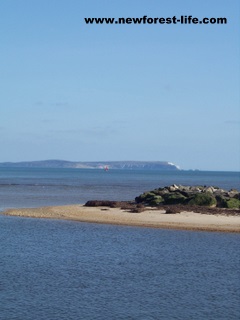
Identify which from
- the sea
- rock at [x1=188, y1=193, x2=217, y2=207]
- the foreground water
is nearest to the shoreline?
the sea

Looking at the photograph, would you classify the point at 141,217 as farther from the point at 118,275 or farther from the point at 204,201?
the point at 118,275

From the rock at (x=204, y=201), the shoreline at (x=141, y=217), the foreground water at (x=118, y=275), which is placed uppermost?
the rock at (x=204, y=201)

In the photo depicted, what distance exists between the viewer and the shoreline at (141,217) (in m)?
43.5

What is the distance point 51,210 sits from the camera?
181 ft

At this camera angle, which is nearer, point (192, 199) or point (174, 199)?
point (192, 199)

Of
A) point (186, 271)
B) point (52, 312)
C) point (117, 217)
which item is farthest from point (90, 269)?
point (117, 217)

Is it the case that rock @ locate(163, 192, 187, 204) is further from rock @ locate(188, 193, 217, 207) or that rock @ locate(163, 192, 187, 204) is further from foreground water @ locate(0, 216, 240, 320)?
foreground water @ locate(0, 216, 240, 320)

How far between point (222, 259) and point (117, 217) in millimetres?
20479

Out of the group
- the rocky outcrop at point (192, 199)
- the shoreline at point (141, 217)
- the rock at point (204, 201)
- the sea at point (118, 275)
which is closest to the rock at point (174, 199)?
the rocky outcrop at point (192, 199)

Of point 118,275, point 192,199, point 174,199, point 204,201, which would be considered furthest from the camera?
point 174,199

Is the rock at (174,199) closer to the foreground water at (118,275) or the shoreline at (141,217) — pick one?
the shoreline at (141,217)

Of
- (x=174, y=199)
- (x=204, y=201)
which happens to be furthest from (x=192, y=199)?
(x=174, y=199)

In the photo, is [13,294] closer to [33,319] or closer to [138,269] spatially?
[33,319]

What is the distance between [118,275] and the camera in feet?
83.6
